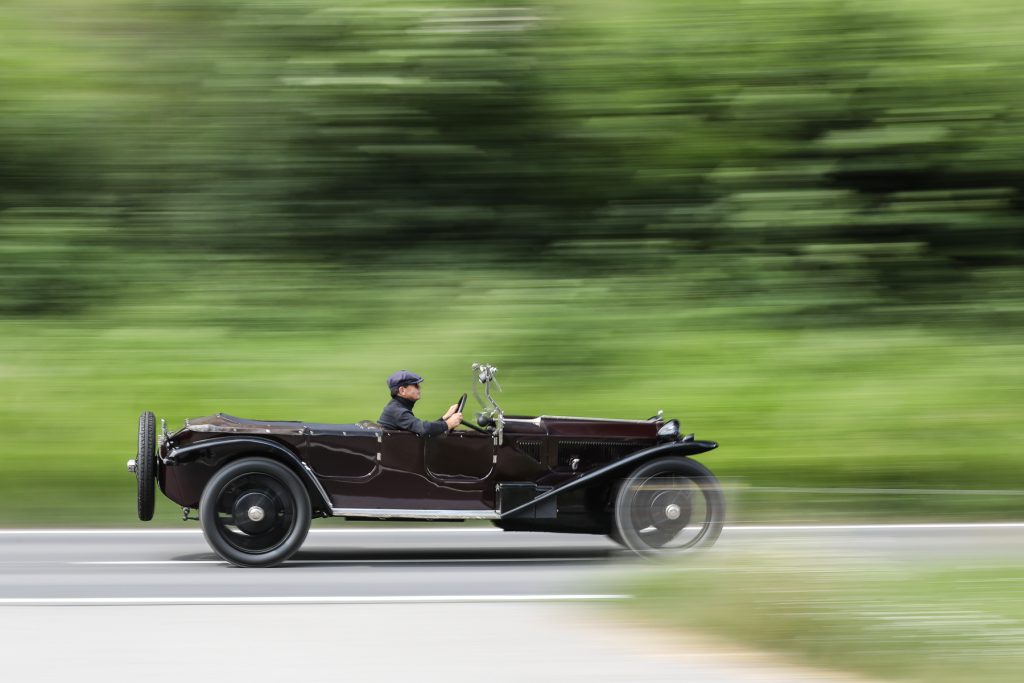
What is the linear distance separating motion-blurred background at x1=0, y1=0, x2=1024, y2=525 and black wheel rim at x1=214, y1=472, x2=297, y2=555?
7.37m

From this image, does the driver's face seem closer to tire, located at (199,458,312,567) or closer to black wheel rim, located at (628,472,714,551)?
tire, located at (199,458,312,567)

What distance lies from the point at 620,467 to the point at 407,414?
4.82ft

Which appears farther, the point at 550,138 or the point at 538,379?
the point at 550,138

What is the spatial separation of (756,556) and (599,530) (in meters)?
2.18

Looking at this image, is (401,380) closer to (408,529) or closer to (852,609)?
(408,529)

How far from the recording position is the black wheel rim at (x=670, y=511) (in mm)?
8492

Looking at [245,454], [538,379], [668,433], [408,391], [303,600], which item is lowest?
[303,600]

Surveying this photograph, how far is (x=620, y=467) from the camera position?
8547 millimetres

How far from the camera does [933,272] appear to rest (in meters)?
17.6

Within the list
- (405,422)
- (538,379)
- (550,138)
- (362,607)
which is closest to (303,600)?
(362,607)

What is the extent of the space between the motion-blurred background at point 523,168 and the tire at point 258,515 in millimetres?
7371

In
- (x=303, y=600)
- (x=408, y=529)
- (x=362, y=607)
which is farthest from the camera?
(x=408, y=529)

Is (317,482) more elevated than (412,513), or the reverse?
(317,482)

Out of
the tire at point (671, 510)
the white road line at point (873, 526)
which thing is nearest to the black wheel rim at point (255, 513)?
the tire at point (671, 510)
